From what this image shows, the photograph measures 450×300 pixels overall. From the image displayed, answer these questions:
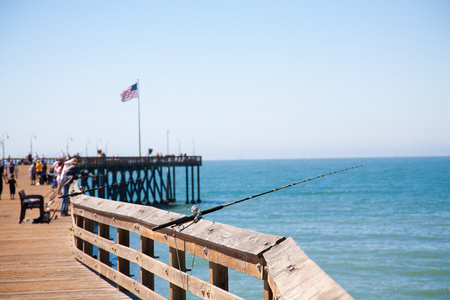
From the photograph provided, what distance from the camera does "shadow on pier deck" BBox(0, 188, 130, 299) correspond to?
5.93m

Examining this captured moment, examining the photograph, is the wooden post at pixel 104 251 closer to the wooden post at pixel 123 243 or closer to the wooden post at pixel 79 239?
the wooden post at pixel 123 243

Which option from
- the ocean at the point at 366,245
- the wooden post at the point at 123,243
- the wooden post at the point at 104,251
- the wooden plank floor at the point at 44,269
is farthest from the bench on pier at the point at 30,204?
the wooden post at the point at 123,243

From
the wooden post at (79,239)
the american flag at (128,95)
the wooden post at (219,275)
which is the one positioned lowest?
the wooden post at (79,239)

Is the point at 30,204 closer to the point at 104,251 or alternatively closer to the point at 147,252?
the point at 104,251

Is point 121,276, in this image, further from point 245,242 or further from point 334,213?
point 334,213

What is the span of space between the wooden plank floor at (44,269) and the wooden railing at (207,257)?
23 centimetres

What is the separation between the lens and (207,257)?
11.9ft

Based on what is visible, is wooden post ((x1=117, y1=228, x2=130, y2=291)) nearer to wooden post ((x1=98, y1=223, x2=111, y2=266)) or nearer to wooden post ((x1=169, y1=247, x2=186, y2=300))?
wooden post ((x1=98, y1=223, x2=111, y2=266))

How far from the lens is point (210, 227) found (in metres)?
3.67

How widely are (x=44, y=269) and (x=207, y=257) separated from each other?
4524mm

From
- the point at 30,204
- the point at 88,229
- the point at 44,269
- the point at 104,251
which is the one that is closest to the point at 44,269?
the point at 44,269

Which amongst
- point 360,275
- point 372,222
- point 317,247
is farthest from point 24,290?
point 372,222

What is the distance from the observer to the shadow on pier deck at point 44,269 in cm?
593

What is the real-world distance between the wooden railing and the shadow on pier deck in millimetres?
228
